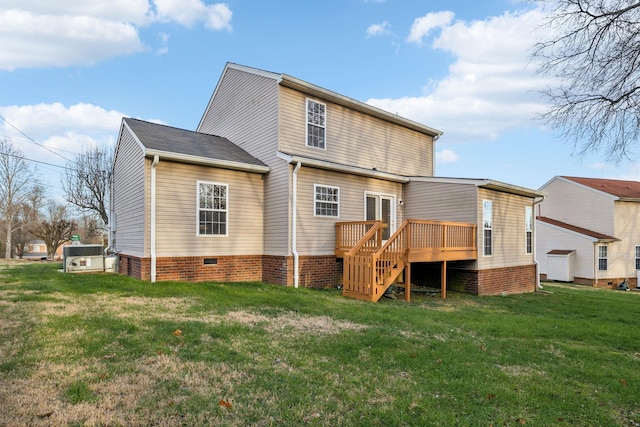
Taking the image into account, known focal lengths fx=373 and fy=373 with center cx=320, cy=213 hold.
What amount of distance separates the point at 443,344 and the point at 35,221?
44.1 metres

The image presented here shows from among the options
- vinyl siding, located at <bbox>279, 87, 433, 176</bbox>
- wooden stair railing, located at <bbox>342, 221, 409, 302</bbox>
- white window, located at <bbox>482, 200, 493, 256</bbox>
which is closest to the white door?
vinyl siding, located at <bbox>279, 87, 433, 176</bbox>

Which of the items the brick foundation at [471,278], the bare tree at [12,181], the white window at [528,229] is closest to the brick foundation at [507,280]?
the brick foundation at [471,278]

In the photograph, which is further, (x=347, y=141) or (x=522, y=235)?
(x=522, y=235)

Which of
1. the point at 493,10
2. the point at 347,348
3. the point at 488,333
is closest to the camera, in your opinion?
the point at 347,348

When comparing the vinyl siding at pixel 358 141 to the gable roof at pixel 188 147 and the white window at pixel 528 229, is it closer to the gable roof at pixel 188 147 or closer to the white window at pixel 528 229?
the gable roof at pixel 188 147

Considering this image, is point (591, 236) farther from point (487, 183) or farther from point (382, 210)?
point (382, 210)

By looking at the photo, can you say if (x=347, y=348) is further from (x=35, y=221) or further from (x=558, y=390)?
(x=35, y=221)

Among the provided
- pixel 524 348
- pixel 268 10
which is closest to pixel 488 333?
pixel 524 348

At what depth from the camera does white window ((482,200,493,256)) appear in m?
12.6

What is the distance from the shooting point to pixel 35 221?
3731 cm

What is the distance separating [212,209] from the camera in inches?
417

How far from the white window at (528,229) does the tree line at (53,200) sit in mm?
28820

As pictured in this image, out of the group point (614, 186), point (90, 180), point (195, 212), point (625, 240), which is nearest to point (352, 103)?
point (195, 212)

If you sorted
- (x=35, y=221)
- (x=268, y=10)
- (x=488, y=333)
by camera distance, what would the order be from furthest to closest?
1. (x=35, y=221)
2. (x=268, y=10)
3. (x=488, y=333)
